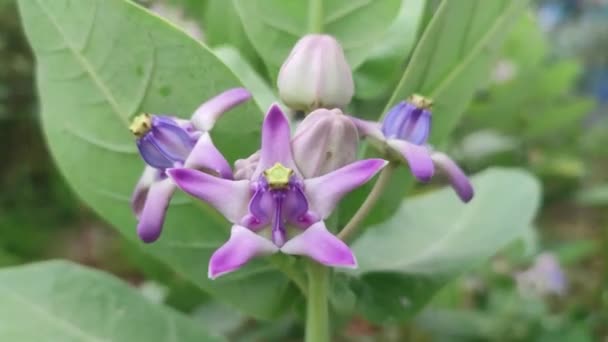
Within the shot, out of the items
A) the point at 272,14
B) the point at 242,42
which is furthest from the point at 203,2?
the point at 272,14

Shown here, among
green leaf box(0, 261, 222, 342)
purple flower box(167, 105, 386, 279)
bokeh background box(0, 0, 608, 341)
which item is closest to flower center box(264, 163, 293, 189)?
purple flower box(167, 105, 386, 279)

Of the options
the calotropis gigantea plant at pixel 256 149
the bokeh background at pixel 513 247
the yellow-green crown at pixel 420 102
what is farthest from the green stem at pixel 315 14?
the bokeh background at pixel 513 247

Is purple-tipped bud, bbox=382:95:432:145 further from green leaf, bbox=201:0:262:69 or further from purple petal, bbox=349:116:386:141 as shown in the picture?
green leaf, bbox=201:0:262:69

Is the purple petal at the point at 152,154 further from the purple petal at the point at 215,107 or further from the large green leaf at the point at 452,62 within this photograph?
the large green leaf at the point at 452,62

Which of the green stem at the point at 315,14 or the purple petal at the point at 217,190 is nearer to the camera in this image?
the purple petal at the point at 217,190

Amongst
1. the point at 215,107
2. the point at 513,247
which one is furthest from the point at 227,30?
the point at 513,247

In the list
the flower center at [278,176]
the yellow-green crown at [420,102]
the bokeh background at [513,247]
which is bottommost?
the bokeh background at [513,247]
